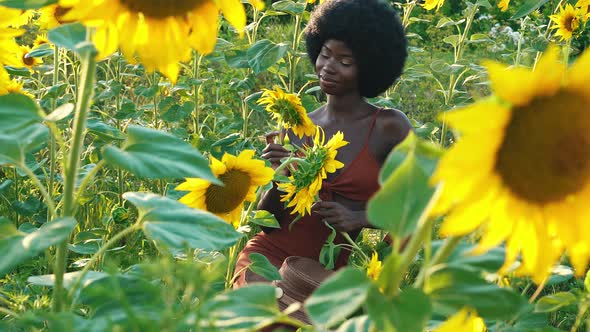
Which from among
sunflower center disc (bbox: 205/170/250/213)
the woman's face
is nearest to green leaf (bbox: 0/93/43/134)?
sunflower center disc (bbox: 205/170/250/213)

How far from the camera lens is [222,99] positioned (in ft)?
11.9

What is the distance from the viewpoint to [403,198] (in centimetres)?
63

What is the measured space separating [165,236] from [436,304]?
0.85 ft

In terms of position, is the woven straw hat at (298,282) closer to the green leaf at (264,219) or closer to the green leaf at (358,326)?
the green leaf at (264,219)

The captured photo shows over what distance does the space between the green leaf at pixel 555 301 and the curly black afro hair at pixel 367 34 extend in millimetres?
1190

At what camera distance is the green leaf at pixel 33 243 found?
740 millimetres

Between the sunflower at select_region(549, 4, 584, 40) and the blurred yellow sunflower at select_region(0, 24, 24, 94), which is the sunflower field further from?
the sunflower at select_region(549, 4, 584, 40)

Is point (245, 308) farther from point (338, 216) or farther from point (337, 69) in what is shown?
point (337, 69)

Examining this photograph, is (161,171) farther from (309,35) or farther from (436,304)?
(309,35)

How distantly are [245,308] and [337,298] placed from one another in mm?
87

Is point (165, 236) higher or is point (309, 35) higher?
point (165, 236)

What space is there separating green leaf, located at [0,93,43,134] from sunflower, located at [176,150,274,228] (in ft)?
1.98

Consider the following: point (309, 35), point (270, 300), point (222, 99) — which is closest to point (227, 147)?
point (309, 35)

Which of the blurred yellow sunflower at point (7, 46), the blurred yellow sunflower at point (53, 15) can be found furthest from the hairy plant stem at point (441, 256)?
the blurred yellow sunflower at point (53, 15)
